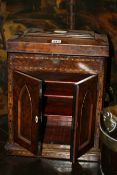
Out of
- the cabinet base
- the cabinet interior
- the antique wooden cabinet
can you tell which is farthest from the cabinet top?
the cabinet base

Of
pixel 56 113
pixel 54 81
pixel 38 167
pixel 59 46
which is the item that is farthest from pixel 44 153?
pixel 59 46

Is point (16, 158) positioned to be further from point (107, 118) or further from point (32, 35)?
point (32, 35)

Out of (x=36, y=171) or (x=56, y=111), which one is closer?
(x=36, y=171)

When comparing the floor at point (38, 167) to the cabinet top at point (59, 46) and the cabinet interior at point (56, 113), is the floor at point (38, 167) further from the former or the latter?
the cabinet top at point (59, 46)

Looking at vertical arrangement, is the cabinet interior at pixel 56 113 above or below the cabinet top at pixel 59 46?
below

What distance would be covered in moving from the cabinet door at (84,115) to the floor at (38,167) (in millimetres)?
149

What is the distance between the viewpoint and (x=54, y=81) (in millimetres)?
2303

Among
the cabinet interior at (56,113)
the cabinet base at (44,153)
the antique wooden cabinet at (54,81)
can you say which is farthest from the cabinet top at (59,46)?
the cabinet base at (44,153)

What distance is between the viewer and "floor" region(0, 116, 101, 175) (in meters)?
2.38

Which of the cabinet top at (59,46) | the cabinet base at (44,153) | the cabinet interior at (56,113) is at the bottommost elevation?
the cabinet base at (44,153)

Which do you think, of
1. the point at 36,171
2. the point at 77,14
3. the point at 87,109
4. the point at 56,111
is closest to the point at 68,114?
the point at 56,111

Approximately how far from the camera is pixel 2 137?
2.89m

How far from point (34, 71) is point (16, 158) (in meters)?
0.78

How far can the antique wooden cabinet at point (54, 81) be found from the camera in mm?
2262
